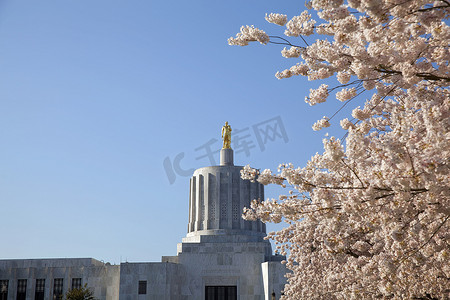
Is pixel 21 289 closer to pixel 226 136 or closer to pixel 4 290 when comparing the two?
pixel 4 290

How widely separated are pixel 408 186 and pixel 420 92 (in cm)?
211

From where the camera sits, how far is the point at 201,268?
144 feet

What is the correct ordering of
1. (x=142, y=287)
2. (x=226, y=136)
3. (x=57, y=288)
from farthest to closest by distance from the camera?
(x=226, y=136) < (x=57, y=288) < (x=142, y=287)

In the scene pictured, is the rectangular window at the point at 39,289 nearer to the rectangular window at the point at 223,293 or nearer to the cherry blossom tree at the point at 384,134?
the rectangular window at the point at 223,293

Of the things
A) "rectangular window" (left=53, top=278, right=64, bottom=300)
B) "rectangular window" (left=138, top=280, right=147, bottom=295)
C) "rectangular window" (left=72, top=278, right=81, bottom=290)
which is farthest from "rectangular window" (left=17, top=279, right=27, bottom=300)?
"rectangular window" (left=138, top=280, right=147, bottom=295)

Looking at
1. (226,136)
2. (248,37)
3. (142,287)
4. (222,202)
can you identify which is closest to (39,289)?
(142,287)

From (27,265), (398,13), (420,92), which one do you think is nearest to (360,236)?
(420,92)

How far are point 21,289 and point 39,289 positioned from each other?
184 centimetres

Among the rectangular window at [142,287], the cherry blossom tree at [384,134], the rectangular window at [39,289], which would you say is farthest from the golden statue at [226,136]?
the cherry blossom tree at [384,134]

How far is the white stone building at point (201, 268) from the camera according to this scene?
138 feet

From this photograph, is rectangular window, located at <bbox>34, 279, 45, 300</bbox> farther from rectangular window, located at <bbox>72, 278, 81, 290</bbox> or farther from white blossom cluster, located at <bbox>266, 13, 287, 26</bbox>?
white blossom cluster, located at <bbox>266, 13, 287, 26</bbox>

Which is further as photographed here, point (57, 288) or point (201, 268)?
point (57, 288)

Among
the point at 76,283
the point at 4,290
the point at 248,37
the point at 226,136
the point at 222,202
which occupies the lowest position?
the point at 4,290

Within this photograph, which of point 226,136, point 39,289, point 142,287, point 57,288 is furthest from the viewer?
point 226,136
